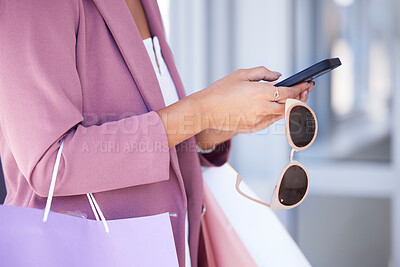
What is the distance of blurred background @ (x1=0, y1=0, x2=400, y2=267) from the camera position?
1966 mm

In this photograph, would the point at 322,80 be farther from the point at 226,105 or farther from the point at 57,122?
the point at 57,122

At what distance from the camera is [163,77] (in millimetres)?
819

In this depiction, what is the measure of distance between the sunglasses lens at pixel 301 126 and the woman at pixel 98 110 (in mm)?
25

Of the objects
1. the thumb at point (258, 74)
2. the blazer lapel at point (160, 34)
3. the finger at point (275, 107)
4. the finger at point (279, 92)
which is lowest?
the finger at point (275, 107)

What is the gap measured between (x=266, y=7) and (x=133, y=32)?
1.41 meters

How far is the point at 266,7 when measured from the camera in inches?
77.2

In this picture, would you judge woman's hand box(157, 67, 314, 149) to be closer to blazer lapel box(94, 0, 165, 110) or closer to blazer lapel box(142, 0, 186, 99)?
blazer lapel box(94, 0, 165, 110)

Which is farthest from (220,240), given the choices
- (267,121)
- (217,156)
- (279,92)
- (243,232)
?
(279,92)

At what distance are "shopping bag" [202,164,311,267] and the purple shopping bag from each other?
291 millimetres

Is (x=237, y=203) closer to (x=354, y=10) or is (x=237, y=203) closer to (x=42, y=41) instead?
(x=42, y=41)

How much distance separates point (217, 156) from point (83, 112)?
1.54 ft

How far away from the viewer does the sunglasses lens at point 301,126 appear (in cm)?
63

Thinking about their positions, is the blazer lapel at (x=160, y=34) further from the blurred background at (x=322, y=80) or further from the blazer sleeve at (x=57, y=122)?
the blurred background at (x=322, y=80)

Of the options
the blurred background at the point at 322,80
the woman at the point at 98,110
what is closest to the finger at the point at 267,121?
the woman at the point at 98,110
